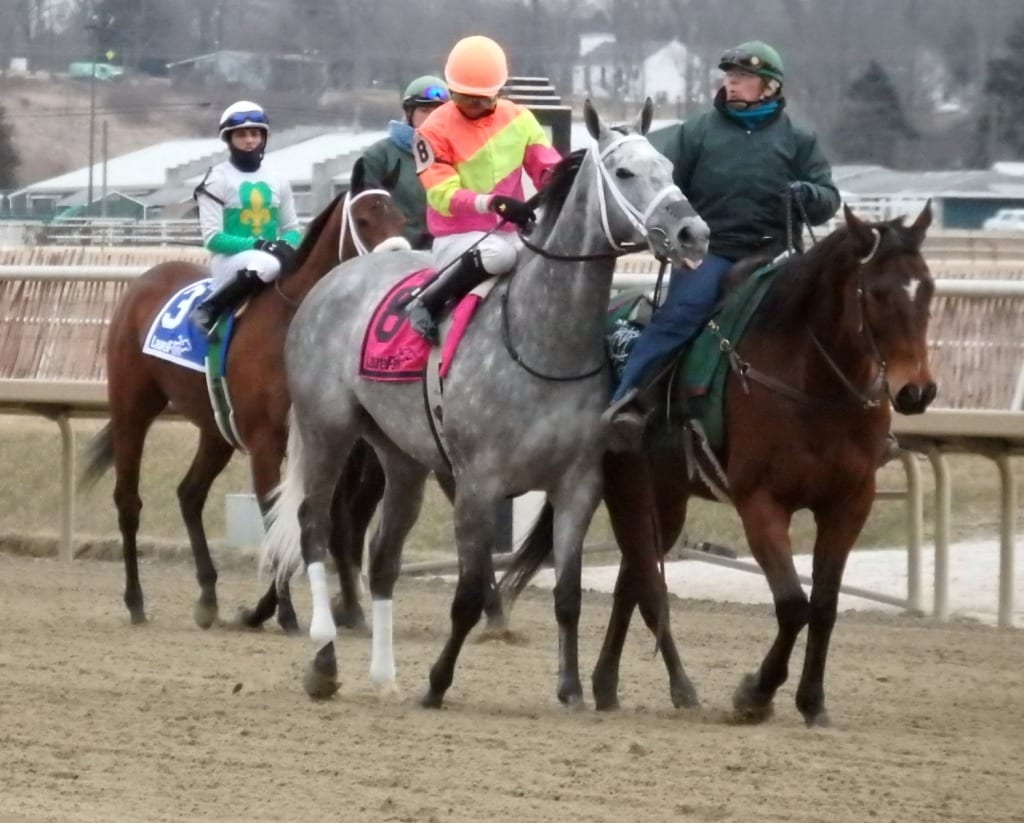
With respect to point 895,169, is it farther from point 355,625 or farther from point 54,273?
point 355,625

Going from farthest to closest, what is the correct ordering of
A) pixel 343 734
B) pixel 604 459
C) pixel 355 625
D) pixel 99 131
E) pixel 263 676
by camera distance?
1. pixel 99 131
2. pixel 355 625
3. pixel 263 676
4. pixel 604 459
5. pixel 343 734

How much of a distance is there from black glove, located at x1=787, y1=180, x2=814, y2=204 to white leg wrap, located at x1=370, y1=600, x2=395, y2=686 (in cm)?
197

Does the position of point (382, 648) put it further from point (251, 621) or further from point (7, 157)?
point (7, 157)

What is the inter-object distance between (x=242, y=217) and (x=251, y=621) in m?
1.74

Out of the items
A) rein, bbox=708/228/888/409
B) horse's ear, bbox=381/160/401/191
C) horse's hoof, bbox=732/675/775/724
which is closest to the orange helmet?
rein, bbox=708/228/888/409

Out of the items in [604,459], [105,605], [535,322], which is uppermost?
[535,322]

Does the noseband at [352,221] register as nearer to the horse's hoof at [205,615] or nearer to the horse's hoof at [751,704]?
the horse's hoof at [205,615]

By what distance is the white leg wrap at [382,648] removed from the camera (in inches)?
300

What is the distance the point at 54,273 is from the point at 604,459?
19.1 feet

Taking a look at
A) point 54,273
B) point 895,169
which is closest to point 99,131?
point 895,169

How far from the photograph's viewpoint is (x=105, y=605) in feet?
34.1

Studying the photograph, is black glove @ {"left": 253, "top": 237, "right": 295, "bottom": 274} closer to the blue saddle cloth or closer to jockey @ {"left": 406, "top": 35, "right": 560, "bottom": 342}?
the blue saddle cloth

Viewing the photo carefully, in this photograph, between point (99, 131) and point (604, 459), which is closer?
point (604, 459)

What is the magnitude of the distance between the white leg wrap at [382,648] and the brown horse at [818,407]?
127 centimetres
